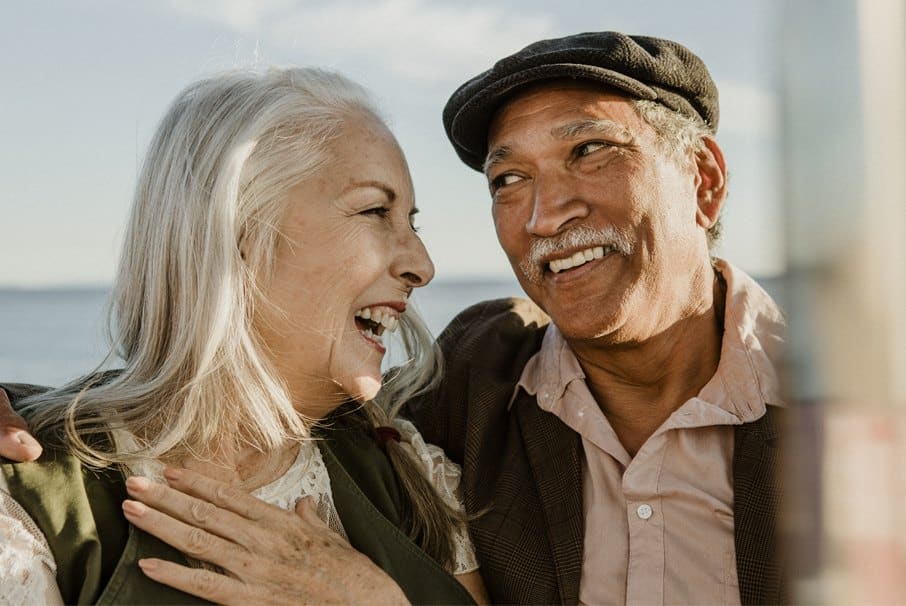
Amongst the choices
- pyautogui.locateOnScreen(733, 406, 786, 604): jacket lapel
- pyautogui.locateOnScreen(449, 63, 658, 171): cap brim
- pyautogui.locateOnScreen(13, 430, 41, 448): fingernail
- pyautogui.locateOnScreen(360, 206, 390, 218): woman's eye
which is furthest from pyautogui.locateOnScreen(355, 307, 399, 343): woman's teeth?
pyautogui.locateOnScreen(733, 406, 786, 604): jacket lapel

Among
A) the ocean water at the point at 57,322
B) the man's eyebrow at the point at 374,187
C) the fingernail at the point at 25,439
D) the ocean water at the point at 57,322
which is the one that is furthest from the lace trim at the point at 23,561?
the ocean water at the point at 57,322

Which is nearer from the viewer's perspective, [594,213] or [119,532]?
[119,532]

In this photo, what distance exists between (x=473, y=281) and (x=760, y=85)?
35.0m

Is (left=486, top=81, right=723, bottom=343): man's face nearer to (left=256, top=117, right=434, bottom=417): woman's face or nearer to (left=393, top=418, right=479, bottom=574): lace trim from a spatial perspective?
(left=256, top=117, right=434, bottom=417): woman's face

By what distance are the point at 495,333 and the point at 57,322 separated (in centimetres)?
2560

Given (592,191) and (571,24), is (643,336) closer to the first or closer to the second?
(592,191)

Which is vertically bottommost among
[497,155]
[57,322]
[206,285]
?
[57,322]

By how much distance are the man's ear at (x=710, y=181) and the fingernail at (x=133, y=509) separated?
1.55 m

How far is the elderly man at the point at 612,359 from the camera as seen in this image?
2082mm

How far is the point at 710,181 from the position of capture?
257cm

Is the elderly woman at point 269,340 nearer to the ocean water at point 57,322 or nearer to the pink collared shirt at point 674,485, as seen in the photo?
the pink collared shirt at point 674,485

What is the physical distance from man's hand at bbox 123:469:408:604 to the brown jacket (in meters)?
0.31

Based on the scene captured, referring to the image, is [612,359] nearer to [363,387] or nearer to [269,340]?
[363,387]

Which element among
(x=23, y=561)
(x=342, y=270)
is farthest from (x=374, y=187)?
(x=23, y=561)
